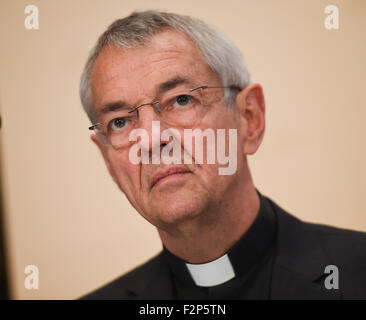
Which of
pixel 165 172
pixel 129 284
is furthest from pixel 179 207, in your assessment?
pixel 129 284

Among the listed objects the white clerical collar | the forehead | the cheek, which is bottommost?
the white clerical collar

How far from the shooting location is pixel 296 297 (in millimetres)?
1424

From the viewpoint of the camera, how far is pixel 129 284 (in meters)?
1.70

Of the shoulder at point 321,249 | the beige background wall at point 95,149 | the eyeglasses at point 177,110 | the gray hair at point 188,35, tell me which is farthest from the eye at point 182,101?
the shoulder at point 321,249

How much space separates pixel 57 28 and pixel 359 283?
1.44m

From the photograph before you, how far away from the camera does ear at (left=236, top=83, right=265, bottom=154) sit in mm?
1507

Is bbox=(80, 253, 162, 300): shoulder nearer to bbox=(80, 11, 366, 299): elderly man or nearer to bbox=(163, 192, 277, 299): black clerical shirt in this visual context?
bbox=(80, 11, 366, 299): elderly man

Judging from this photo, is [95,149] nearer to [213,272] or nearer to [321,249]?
[213,272]

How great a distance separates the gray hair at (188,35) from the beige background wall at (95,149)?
0.44 ft

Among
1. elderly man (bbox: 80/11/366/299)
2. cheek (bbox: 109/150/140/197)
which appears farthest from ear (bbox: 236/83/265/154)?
cheek (bbox: 109/150/140/197)

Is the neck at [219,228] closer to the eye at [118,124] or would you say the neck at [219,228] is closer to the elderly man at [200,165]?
the elderly man at [200,165]

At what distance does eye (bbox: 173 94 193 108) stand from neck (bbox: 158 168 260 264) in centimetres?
33

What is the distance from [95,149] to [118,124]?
0.31 m
